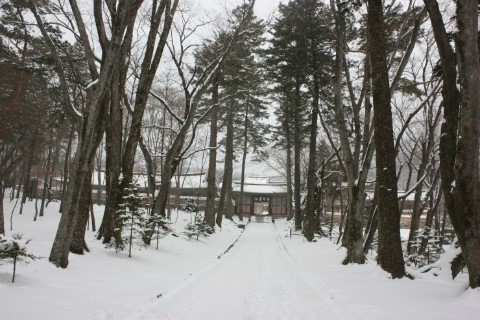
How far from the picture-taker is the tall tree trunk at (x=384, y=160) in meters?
7.67

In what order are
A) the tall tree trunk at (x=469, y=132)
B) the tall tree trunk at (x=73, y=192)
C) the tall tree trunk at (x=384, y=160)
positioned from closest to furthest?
the tall tree trunk at (x=469, y=132), the tall tree trunk at (x=73, y=192), the tall tree trunk at (x=384, y=160)

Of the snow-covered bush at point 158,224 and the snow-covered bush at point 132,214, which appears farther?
the snow-covered bush at point 158,224

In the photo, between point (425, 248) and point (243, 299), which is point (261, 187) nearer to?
point (425, 248)

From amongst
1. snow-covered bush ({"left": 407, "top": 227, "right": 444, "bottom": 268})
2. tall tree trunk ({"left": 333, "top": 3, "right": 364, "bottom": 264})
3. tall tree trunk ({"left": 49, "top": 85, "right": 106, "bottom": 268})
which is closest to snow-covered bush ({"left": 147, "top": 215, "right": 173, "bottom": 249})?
tall tree trunk ({"left": 49, "top": 85, "right": 106, "bottom": 268})

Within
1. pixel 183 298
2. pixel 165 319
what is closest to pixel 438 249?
pixel 183 298

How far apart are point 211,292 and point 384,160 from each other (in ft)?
15.5

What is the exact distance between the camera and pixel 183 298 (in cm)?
624

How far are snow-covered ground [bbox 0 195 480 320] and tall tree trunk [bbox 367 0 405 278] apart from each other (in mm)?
459

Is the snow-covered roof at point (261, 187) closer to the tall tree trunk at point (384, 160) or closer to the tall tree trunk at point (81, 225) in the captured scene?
the tall tree trunk at point (81, 225)

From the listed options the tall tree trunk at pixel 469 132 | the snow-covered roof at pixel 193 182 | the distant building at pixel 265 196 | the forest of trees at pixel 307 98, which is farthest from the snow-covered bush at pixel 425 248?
the distant building at pixel 265 196

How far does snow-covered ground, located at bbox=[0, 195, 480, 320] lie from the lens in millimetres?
4934

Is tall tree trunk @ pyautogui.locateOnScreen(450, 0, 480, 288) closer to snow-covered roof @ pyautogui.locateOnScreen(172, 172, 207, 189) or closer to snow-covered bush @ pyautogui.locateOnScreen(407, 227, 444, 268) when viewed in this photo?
snow-covered bush @ pyautogui.locateOnScreen(407, 227, 444, 268)

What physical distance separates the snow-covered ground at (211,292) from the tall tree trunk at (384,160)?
1.51 ft

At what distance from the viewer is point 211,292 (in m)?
6.90
